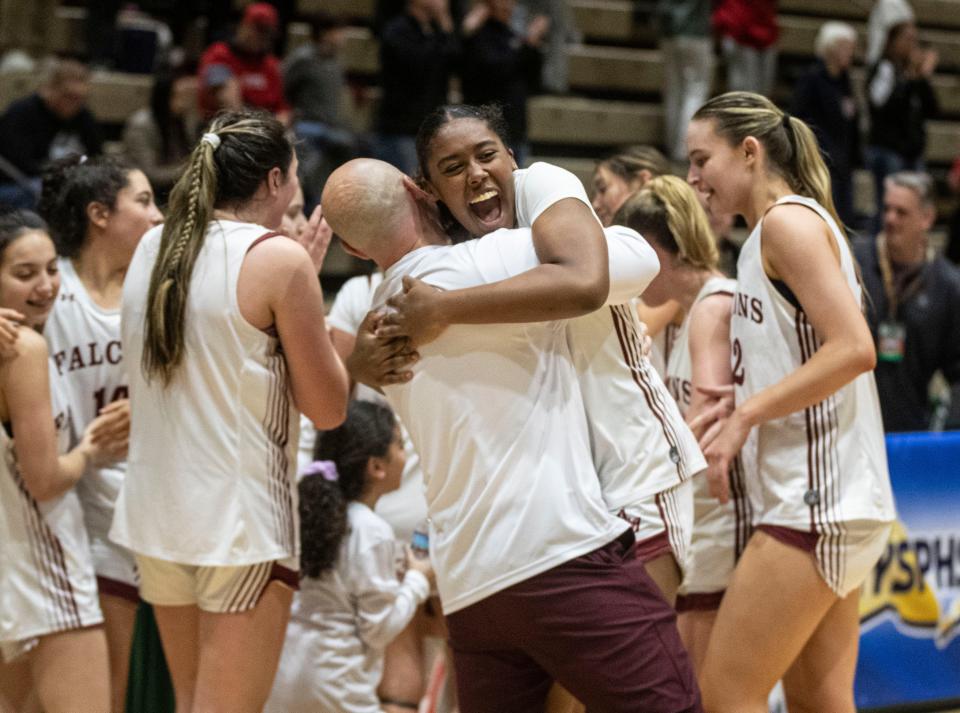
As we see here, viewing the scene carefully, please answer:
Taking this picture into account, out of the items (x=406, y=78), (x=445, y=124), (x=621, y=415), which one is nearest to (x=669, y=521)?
(x=621, y=415)

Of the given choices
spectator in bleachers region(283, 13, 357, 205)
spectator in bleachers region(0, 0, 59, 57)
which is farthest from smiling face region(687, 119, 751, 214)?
spectator in bleachers region(0, 0, 59, 57)

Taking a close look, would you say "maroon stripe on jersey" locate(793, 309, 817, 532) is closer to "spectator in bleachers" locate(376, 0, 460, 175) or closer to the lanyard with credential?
the lanyard with credential

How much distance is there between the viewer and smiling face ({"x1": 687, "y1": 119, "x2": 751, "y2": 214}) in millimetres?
3342

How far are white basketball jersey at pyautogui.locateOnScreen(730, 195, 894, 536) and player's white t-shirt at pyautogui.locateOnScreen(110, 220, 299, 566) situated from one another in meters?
1.15

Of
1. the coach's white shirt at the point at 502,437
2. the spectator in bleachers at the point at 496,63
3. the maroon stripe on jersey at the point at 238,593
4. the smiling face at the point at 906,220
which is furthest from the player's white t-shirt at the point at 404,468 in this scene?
the spectator in bleachers at the point at 496,63

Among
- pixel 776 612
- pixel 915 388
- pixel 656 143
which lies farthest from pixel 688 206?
pixel 656 143

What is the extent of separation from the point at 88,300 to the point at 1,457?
516 millimetres

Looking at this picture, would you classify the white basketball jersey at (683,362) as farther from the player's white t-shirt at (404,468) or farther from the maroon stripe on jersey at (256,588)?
the maroon stripe on jersey at (256,588)

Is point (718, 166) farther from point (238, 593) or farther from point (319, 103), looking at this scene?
point (319, 103)

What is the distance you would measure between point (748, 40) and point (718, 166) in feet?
24.4

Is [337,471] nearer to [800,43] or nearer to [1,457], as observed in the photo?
[1,457]

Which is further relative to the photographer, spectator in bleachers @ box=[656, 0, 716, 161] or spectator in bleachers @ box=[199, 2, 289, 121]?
spectator in bleachers @ box=[656, 0, 716, 161]

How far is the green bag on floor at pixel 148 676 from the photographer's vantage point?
161 inches

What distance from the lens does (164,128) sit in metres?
7.97
